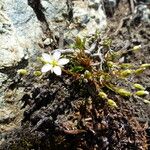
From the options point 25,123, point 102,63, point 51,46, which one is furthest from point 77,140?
point 51,46

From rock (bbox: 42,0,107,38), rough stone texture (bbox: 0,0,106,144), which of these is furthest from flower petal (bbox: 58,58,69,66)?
rock (bbox: 42,0,107,38)

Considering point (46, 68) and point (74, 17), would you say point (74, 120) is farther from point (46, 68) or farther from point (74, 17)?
point (74, 17)

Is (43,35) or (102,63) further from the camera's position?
(43,35)

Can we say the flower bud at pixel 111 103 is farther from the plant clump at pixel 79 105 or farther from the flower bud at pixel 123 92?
the flower bud at pixel 123 92

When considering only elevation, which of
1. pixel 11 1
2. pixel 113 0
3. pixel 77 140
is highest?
pixel 113 0

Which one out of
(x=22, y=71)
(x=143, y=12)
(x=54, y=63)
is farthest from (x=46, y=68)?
(x=143, y=12)

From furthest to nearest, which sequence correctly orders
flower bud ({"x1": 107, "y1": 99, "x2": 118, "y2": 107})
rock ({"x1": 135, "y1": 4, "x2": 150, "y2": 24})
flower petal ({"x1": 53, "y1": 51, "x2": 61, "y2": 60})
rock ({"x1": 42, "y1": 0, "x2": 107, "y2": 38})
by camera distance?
rock ({"x1": 135, "y1": 4, "x2": 150, "y2": 24}) → rock ({"x1": 42, "y1": 0, "x2": 107, "y2": 38}) → flower petal ({"x1": 53, "y1": 51, "x2": 61, "y2": 60}) → flower bud ({"x1": 107, "y1": 99, "x2": 118, "y2": 107})

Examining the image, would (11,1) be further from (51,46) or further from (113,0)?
(113,0)

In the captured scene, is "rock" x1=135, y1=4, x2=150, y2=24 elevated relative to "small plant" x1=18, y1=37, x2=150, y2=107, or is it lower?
elevated

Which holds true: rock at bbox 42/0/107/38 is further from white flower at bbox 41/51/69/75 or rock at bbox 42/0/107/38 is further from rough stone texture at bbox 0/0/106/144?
white flower at bbox 41/51/69/75
